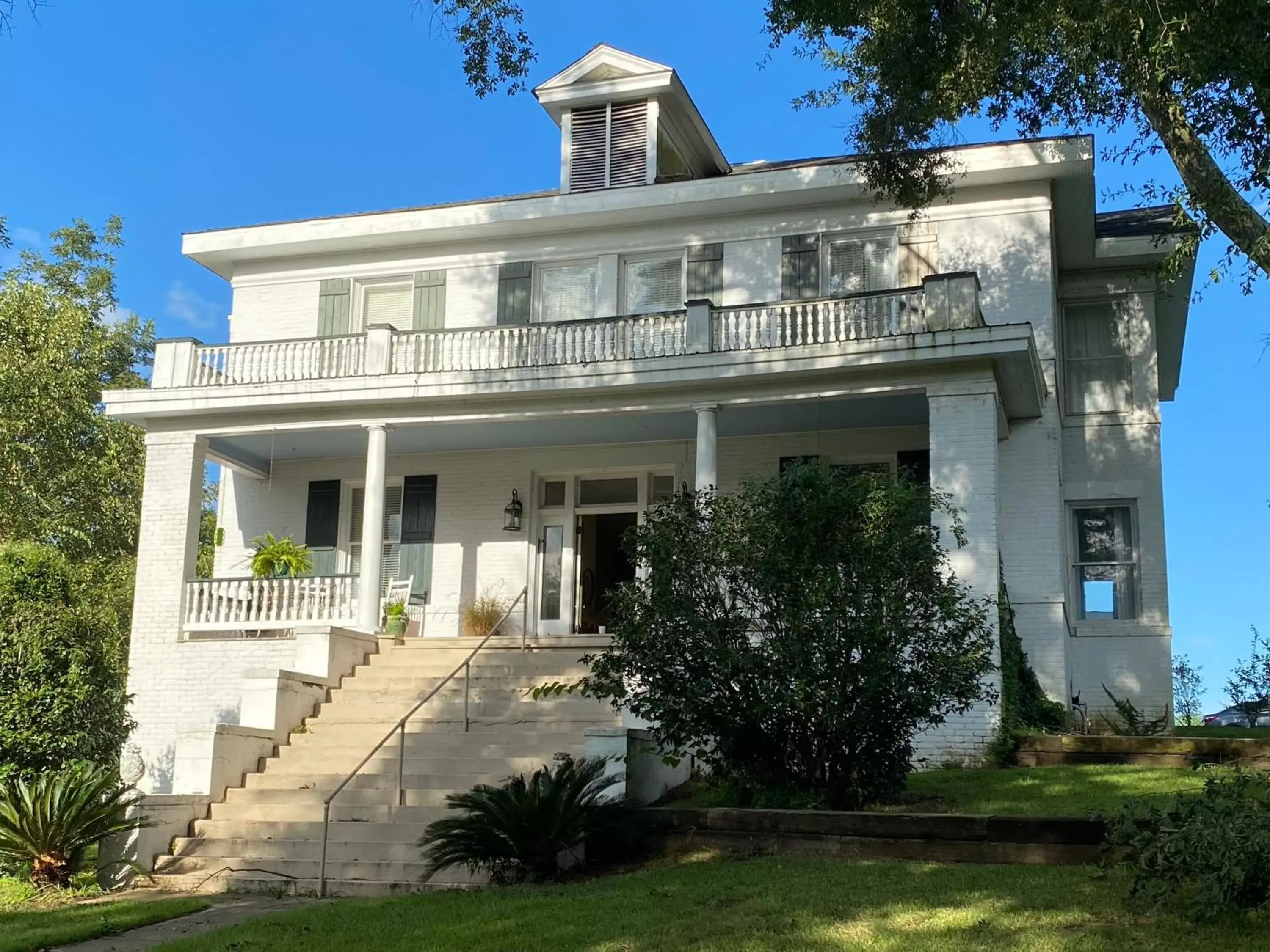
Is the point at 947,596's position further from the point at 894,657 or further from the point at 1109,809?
the point at 1109,809

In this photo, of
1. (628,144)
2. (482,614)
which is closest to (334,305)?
(628,144)

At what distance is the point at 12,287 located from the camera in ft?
81.5

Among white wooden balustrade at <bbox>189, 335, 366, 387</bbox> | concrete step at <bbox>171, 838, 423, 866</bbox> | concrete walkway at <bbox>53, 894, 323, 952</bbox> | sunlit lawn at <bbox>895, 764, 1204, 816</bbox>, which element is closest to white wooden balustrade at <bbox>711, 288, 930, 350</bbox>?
white wooden balustrade at <bbox>189, 335, 366, 387</bbox>

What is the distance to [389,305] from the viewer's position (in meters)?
21.0

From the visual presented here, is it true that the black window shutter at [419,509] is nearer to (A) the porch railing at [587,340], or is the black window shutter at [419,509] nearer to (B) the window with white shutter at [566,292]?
(A) the porch railing at [587,340]

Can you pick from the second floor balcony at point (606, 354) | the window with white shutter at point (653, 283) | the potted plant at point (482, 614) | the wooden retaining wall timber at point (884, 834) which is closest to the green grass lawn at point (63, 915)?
the wooden retaining wall timber at point (884, 834)

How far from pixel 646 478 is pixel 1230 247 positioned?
1021 centimetres

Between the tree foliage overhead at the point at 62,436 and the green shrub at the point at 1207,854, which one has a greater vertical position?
the tree foliage overhead at the point at 62,436

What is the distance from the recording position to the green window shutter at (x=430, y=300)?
20344mm

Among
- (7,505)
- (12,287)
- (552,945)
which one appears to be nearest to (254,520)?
(7,505)

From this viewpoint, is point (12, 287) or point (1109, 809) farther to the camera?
point (12, 287)

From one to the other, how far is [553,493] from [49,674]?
9.57 meters

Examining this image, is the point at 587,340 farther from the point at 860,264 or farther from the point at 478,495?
the point at 860,264

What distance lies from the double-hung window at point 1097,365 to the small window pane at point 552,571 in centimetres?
773
